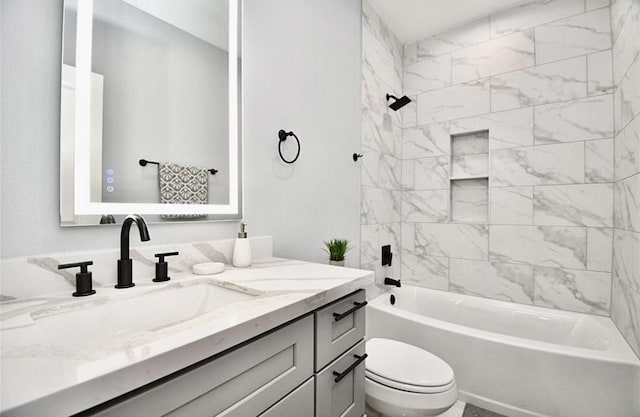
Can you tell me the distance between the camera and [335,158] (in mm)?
2010

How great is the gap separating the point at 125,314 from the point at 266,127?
1.01 m

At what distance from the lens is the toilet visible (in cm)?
126

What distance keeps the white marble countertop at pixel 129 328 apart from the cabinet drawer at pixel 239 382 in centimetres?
4

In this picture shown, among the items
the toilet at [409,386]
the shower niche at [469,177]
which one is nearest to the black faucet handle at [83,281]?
the toilet at [409,386]

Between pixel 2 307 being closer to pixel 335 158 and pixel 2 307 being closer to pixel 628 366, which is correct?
pixel 335 158

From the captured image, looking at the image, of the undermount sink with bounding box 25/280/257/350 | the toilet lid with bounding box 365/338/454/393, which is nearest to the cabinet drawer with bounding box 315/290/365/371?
the undermount sink with bounding box 25/280/257/350

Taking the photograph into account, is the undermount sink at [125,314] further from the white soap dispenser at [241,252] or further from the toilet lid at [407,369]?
the toilet lid at [407,369]

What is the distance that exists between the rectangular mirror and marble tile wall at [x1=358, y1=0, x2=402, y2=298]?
1.29 m

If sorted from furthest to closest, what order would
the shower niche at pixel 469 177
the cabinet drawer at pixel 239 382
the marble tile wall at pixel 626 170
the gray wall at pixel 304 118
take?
the shower niche at pixel 469 177, the marble tile wall at pixel 626 170, the gray wall at pixel 304 118, the cabinet drawer at pixel 239 382

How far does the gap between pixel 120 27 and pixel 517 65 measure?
9.03 ft

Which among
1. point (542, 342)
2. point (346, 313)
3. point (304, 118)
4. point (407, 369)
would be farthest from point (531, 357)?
point (304, 118)

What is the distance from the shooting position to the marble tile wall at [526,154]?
6.75 ft

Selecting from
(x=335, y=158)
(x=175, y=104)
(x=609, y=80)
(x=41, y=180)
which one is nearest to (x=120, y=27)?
(x=175, y=104)

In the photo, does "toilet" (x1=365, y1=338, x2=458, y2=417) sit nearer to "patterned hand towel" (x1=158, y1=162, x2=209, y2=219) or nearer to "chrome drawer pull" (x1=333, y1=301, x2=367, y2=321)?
"chrome drawer pull" (x1=333, y1=301, x2=367, y2=321)
